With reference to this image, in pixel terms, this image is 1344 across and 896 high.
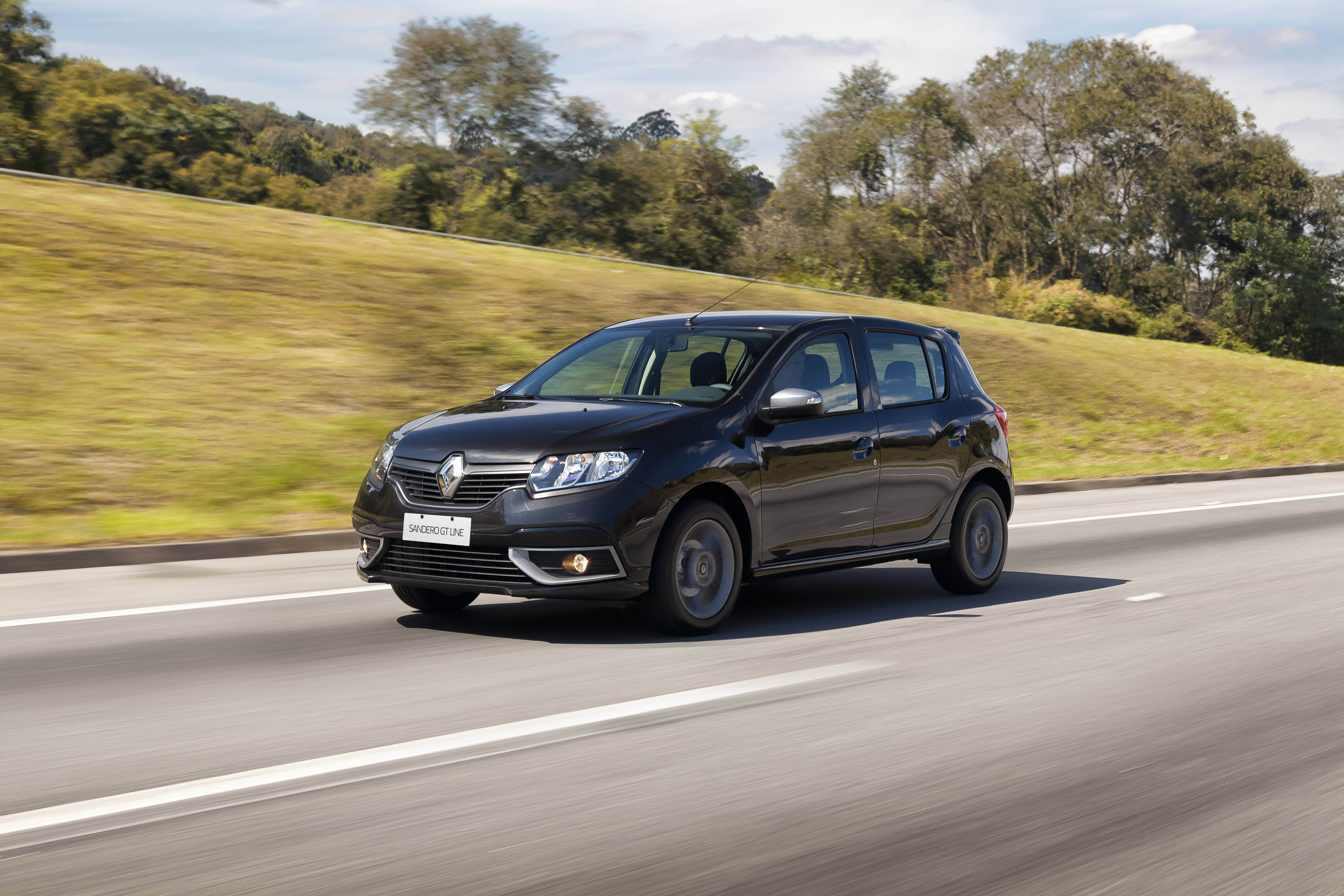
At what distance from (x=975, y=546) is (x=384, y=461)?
3.93m

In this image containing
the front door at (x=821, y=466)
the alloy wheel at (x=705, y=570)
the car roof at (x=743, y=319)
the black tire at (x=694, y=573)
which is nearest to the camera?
the black tire at (x=694, y=573)

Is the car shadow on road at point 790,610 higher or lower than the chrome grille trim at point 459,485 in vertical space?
lower

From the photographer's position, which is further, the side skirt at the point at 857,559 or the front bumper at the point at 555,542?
the side skirt at the point at 857,559

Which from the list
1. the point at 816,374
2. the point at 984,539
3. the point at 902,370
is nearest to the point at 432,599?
the point at 816,374

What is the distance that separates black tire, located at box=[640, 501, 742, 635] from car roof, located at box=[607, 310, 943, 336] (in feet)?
4.60

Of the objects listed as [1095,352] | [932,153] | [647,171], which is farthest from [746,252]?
[1095,352]

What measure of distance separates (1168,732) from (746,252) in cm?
5010

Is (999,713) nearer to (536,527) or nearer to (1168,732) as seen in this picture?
(1168,732)

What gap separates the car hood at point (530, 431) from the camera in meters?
6.73

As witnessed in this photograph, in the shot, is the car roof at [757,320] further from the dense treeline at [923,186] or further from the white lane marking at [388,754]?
the dense treeline at [923,186]

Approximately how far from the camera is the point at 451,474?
6.80m

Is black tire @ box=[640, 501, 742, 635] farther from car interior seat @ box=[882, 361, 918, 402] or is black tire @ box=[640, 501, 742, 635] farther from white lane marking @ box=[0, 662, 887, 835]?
car interior seat @ box=[882, 361, 918, 402]

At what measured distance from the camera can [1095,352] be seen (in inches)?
1330

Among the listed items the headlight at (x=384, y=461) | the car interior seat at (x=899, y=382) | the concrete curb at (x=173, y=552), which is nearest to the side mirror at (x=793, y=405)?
the car interior seat at (x=899, y=382)
